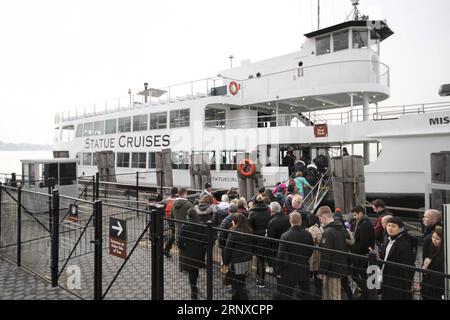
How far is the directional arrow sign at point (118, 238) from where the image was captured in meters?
4.77

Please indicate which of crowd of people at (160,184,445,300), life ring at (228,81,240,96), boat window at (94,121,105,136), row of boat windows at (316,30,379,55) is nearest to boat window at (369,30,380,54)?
row of boat windows at (316,30,379,55)

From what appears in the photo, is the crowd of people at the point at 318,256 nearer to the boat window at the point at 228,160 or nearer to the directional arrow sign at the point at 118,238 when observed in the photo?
the directional arrow sign at the point at 118,238

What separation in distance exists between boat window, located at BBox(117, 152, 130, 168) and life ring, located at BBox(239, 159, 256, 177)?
1005cm

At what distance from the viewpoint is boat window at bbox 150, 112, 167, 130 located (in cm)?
1861

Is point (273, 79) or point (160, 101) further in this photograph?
→ point (160, 101)

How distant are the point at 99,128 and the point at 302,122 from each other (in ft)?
47.5

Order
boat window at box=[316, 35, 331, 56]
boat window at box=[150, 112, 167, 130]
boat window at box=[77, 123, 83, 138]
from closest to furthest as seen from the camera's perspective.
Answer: boat window at box=[316, 35, 331, 56], boat window at box=[150, 112, 167, 130], boat window at box=[77, 123, 83, 138]

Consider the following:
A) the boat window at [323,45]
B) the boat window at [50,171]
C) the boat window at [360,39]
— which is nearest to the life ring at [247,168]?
the boat window at [323,45]

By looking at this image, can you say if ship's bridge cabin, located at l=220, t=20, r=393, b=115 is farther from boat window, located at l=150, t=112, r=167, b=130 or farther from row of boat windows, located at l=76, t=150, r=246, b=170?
boat window, located at l=150, t=112, r=167, b=130

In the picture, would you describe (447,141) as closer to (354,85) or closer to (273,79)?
(354,85)

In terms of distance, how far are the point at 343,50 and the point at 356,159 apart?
7370 millimetres

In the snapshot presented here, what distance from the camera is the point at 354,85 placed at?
13.7 m

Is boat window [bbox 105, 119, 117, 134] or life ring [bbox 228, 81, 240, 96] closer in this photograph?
life ring [bbox 228, 81, 240, 96]
